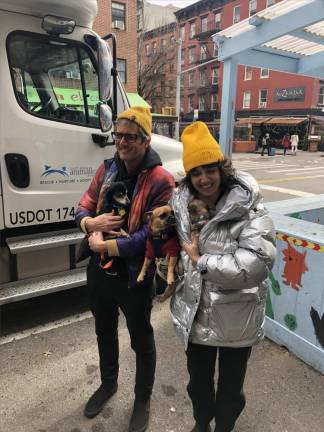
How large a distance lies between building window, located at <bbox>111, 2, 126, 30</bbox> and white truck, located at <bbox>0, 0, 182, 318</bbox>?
1705cm

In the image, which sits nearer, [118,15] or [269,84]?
[118,15]

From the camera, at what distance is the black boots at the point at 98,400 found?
2.37 meters

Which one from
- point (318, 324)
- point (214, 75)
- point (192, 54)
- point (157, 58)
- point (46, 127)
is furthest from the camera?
point (192, 54)

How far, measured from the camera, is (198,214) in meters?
1.75

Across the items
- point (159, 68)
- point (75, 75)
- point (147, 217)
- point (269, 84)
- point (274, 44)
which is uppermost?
point (159, 68)

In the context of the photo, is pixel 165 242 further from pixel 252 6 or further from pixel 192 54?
pixel 192 54

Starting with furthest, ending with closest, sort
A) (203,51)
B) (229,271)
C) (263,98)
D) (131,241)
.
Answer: (203,51) < (263,98) < (131,241) < (229,271)

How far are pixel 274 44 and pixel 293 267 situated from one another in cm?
325

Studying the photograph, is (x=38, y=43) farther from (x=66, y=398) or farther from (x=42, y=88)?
(x=66, y=398)

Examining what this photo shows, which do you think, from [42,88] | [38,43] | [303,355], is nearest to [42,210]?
[42,88]

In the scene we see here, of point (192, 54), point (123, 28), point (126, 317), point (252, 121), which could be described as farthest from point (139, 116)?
point (192, 54)

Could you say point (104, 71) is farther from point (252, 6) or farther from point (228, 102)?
point (252, 6)

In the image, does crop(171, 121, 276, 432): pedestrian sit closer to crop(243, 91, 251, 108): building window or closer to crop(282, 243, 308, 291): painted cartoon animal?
crop(282, 243, 308, 291): painted cartoon animal

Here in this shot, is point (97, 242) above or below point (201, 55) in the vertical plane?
below
